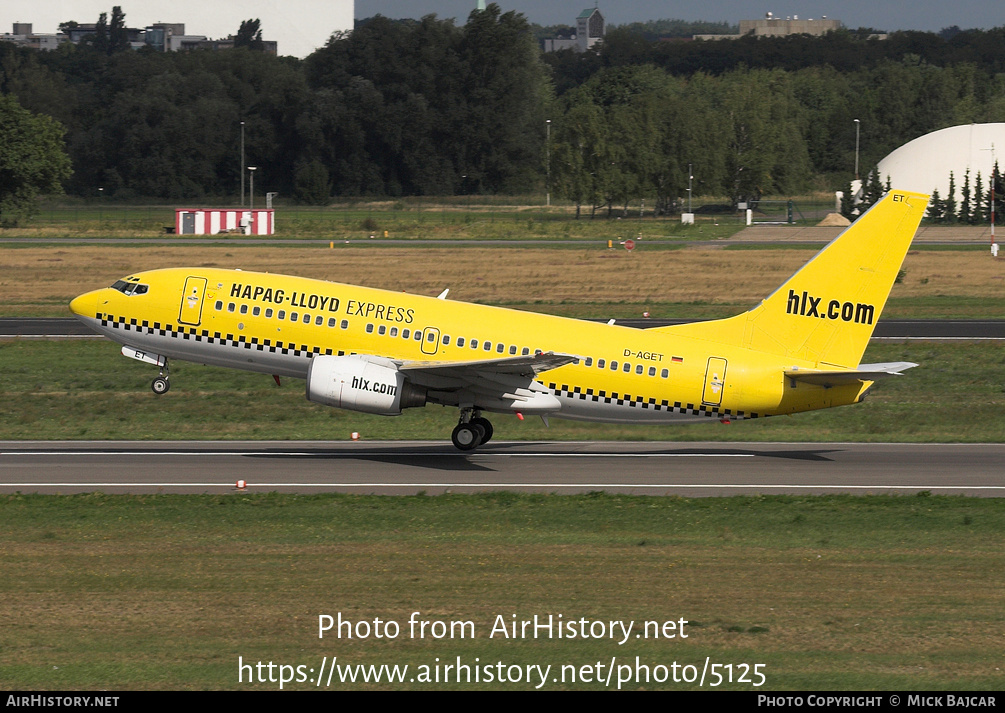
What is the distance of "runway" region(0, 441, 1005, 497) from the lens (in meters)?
29.8

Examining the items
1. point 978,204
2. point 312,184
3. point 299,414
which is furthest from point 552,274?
point 312,184

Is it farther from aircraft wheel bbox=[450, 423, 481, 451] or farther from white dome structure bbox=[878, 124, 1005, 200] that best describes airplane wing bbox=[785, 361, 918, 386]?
white dome structure bbox=[878, 124, 1005, 200]

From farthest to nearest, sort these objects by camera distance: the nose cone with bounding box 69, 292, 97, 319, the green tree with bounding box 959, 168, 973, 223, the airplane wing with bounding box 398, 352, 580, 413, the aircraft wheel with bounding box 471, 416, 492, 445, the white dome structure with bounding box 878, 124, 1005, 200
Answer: the white dome structure with bounding box 878, 124, 1005, 200
the green tree with bounding box 959, 168, 973, 223
the nose cone with bounding box 69, 292, 97, 319
the aircraft wheel with bounding box 471, 416, 492, 445
the airplane wing with bounding box 398, 352, 580, 413

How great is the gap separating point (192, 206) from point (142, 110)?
21.6 metres

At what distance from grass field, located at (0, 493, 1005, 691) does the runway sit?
1913 mm

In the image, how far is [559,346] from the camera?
110ft

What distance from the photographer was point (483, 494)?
28438mm

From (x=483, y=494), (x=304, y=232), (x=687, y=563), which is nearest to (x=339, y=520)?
(x=483, y=494)

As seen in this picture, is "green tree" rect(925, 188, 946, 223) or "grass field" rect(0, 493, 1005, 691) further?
"green tree" rect(925, 188, 946, 223)

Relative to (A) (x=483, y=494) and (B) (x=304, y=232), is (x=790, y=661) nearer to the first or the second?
(A) (x=483, y=494)

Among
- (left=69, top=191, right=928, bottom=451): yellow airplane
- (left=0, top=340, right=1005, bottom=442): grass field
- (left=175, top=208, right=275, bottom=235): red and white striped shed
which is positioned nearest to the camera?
(left=69, top=191, right=928, bottom=451): yellow airplane

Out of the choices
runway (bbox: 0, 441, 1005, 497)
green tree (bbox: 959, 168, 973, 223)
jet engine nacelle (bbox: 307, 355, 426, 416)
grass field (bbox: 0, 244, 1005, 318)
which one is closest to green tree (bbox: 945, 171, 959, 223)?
green tree (bbox: 959, 168, 973, 223)

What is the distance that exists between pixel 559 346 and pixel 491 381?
226cm

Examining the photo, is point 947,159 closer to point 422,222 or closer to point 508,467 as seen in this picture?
point 422,222
